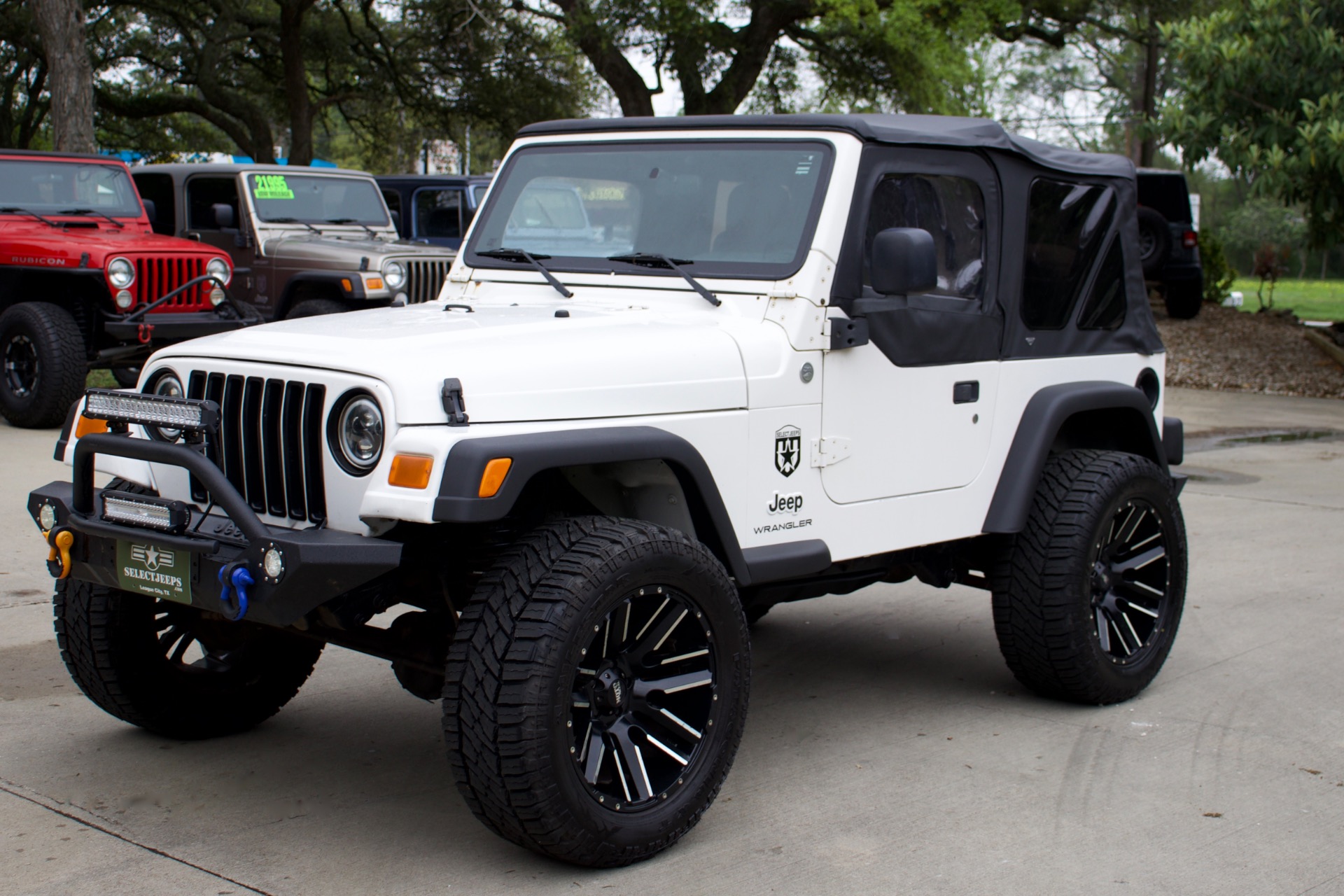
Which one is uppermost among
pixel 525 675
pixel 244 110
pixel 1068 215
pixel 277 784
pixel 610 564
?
pixel 244 110

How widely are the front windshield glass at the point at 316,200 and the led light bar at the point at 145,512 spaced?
31.6 feet

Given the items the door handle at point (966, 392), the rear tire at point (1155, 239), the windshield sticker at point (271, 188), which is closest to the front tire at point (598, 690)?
the door handle at point (966, 392)

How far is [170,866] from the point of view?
11.8ft

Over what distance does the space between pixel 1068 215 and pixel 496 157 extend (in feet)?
122

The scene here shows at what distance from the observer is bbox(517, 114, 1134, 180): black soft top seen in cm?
440

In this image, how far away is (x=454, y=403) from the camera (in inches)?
135

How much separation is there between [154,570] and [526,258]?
1.69 m

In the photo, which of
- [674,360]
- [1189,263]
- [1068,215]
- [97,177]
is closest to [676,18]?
[1189,263]

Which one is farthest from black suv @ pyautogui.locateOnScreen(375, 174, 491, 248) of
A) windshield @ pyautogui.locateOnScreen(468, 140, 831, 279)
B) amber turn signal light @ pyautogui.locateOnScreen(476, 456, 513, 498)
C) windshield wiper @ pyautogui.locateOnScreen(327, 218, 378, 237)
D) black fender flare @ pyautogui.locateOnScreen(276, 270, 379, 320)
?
amber turn signal light @ pyautogui.locateOnScreen(476, 456, 513, 498)

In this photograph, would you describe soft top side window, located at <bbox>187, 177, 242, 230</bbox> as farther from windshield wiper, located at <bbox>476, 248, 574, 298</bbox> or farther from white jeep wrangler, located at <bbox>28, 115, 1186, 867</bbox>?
windshield wiper, located at <bbox>476, 248, 574, 298</bbox>

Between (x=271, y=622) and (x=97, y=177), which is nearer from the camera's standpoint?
(x=271, y=622)

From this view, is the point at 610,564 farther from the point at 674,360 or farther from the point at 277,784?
→ the point at 277,784

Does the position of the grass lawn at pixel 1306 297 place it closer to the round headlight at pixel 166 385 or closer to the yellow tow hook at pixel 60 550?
the round headlight at pixel 166 385

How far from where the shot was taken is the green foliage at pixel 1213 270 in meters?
23.5
